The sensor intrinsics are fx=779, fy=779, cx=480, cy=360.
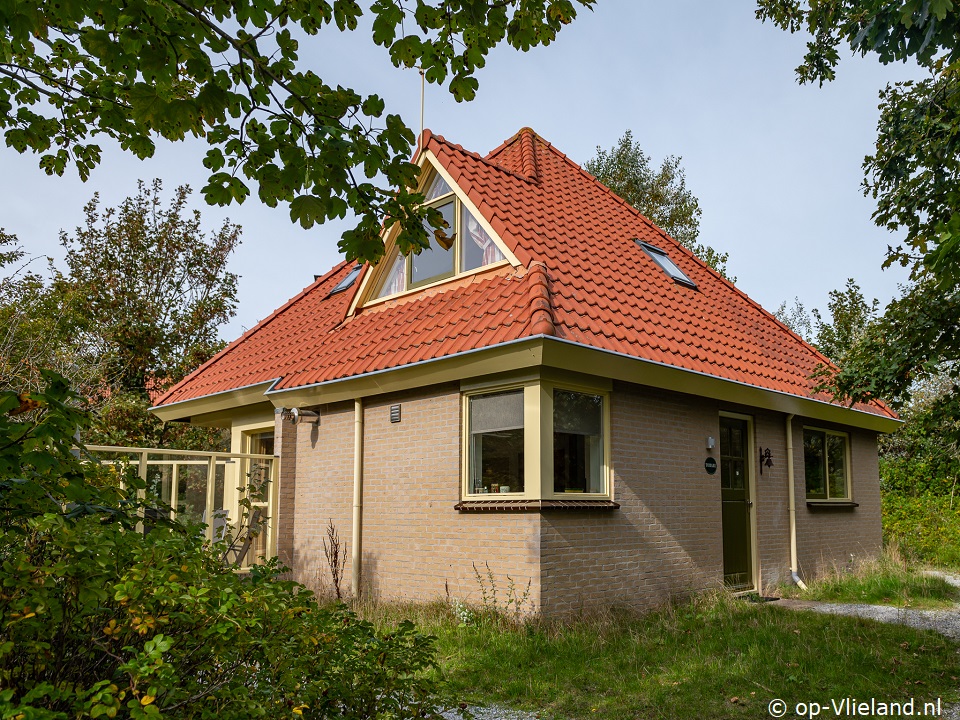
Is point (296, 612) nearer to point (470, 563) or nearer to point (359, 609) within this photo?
point (470, 563)

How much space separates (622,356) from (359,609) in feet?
14.1

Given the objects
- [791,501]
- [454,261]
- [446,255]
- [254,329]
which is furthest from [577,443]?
[254,329]

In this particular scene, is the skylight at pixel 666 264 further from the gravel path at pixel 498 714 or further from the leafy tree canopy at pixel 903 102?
the gravel path at pixel 498 714

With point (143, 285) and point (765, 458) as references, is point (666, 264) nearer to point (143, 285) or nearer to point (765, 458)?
point (765, 458)

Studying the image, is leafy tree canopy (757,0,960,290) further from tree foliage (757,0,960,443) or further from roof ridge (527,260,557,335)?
roof ridge (527,260,557,335)

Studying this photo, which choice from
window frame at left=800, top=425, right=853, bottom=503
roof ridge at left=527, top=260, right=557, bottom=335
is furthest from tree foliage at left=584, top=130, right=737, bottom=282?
roof ridge at left=527, top=260, right=557, bottom=335

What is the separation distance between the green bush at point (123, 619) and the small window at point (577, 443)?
525 centimetres

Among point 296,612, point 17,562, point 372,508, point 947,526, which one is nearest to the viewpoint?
point 17,562

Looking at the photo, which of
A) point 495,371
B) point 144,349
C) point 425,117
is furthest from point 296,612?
point 144,349

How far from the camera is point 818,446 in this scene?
43.4ft

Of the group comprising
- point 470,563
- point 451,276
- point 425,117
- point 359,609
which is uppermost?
point 425,117

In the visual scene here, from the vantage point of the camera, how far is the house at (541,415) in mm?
8461

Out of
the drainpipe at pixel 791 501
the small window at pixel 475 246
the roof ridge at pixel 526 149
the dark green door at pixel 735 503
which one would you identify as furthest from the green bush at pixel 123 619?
the drainpipe at pixel 791 501

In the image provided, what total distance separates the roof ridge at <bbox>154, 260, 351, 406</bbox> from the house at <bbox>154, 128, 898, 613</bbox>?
3.82 ft
